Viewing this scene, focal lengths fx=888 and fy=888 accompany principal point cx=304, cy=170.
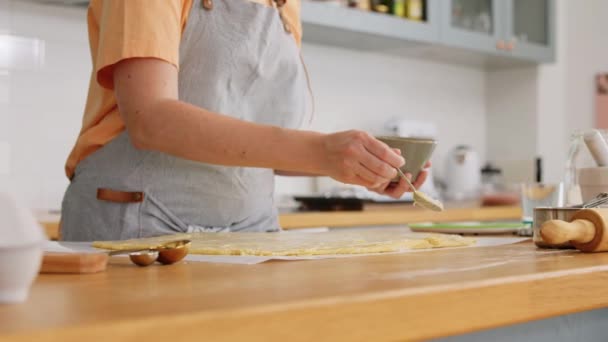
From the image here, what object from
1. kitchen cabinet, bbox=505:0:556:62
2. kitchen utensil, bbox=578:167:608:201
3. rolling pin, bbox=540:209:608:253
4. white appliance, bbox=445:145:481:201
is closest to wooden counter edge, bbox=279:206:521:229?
white appliance, bbox=445:145:481:201

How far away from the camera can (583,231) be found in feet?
3.73

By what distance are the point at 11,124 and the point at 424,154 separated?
1815 mm

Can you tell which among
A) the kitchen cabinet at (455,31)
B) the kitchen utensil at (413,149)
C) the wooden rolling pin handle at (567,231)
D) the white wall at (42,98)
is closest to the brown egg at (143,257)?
the kitchen utensil at (413,149)

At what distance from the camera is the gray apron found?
1450 mm

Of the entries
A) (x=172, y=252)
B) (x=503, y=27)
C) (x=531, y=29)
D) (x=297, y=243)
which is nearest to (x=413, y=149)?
(x=297, y=243)

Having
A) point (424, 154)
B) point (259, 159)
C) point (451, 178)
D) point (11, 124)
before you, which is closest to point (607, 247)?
point (424, 154)

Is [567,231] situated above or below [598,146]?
below

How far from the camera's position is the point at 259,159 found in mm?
1146

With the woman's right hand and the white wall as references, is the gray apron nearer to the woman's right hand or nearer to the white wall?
the woman's right hand

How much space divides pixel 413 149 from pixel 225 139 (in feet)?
0.83

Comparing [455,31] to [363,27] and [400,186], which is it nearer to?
[363,27]

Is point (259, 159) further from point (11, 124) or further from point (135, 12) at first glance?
point (11, 124)

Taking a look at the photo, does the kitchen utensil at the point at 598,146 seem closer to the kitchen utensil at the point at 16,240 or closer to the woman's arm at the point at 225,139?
the woman's arm at the point at 225,139

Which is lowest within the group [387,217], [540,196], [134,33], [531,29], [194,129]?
[387,217]
